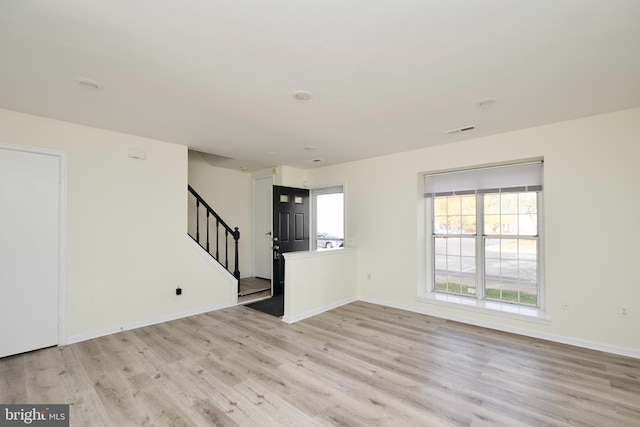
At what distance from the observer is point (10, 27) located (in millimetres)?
1660

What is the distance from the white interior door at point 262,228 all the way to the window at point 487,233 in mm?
3278

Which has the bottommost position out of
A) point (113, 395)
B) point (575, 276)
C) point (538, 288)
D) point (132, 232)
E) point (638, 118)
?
point (113, 395)

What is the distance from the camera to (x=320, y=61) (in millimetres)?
2016

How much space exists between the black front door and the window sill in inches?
93.1

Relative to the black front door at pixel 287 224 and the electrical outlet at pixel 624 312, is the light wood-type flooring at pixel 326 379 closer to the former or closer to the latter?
the electrical outlet at pixel 624 312

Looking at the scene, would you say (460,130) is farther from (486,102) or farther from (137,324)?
(137,324)

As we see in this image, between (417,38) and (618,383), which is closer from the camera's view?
(417,38)

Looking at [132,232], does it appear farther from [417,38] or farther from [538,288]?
[538,288]

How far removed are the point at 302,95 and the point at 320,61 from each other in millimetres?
541

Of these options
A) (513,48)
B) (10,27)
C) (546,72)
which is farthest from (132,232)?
(546,72)

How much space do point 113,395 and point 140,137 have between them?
2928 mm

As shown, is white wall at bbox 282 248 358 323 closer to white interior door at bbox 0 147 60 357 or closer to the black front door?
the black front door

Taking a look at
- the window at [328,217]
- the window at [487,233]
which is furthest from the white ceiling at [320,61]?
the window at [328,217]

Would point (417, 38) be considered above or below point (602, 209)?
above
